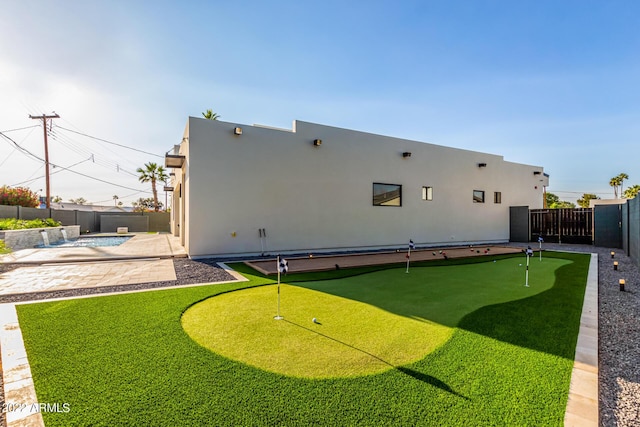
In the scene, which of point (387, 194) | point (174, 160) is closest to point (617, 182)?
point (387, 194)

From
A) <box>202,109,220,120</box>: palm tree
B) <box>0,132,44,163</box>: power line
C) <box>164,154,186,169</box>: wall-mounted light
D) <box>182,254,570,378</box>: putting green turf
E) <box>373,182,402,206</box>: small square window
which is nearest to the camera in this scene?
<box>182,254,570,378</box>: putting green turf

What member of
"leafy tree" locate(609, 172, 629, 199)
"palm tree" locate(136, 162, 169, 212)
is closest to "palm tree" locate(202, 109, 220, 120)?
"palm tree" locate(136, 162, 169, 212)

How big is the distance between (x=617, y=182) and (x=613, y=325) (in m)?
53.9

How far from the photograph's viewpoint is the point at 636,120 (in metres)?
Answer: 12.1

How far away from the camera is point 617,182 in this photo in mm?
40969

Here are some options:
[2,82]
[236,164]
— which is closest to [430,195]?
[236,164]

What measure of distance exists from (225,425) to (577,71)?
1407 cm

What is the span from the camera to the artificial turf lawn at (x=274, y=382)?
1977 mm

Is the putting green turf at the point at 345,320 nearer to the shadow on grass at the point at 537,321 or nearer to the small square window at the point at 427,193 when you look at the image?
the shadow on grass at the point at 537,321

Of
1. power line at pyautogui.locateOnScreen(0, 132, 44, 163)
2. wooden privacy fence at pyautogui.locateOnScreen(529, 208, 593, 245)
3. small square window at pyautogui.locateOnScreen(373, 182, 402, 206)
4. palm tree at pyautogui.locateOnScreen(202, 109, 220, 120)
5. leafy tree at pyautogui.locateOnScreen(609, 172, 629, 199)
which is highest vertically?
palm tree at pyautogui.locateOnScreen(202, 109, 220, 120)

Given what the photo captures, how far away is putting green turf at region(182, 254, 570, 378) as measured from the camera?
2828 millimetres

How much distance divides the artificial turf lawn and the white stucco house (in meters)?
6.37

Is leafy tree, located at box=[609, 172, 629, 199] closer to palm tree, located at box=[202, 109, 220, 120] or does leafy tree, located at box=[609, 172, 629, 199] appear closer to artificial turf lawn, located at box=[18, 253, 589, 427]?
palm tree, located at box=[202, 109, 220, 120]

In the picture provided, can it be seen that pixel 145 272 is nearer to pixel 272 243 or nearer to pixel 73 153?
pixel 272 243
